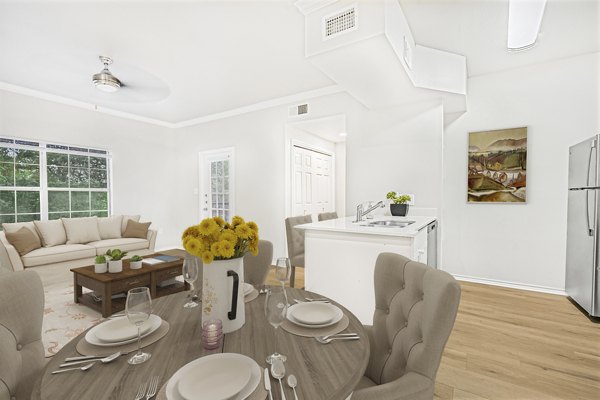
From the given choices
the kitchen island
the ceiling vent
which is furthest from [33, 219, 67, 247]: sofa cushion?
the ceiling vent

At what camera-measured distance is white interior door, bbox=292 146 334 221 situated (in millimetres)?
4922

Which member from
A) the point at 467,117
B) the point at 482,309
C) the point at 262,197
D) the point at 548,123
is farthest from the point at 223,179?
the point at 548,123

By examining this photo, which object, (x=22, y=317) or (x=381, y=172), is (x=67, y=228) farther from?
(x=381, y=172)

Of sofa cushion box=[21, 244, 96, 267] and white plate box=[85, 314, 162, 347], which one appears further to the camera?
sofa cushion box=[21, 244, 96, 267]

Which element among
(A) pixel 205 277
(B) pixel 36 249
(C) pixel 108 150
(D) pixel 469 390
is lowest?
(D) pixel 469 390

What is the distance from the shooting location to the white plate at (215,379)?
0.68 m

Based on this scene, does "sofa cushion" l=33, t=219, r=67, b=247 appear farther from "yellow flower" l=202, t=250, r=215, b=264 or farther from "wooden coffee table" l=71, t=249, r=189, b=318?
"yellow flower" l=202, t=250, r=215, b=264

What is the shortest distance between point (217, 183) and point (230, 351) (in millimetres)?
5143

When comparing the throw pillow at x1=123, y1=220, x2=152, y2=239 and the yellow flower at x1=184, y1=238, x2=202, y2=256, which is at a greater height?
the yellow flower at x1=184, y1=238, x2=202, y2=256

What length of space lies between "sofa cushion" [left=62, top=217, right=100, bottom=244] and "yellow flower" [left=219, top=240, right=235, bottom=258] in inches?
172

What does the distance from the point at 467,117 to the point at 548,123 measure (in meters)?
0.87

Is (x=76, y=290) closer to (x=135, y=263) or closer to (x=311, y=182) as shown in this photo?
(x=135, y=263)

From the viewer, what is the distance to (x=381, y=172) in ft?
12.6

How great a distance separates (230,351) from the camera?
0.89 m
